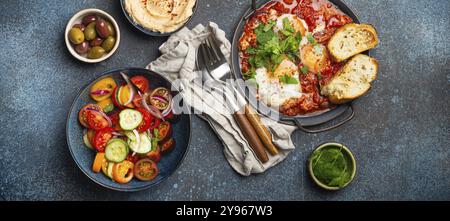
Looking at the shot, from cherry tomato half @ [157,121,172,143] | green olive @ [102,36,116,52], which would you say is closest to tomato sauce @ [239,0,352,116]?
cherry tomato half @ [157,121,172,143]

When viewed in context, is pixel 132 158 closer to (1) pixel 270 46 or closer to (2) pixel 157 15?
(2) pixel 157 15

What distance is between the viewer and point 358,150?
151 inches

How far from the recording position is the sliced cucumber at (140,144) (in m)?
3.38

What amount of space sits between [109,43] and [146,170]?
1006 mm

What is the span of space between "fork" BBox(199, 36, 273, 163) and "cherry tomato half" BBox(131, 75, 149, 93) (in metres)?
0.49

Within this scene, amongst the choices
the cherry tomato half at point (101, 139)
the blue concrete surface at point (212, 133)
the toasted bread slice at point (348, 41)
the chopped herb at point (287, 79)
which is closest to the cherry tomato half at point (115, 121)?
the cherry tomato half at point (101, 139)

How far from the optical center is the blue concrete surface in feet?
11.8

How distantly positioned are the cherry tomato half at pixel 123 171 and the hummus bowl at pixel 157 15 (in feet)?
3.32

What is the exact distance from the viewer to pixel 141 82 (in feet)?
11.5

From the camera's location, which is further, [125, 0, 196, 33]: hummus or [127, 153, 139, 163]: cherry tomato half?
[125, 0, 196, 33]: hummus

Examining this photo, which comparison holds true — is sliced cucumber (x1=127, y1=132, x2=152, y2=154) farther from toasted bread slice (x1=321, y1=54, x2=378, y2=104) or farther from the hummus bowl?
toasted bread slice (x1=321, y1=54, x2=378, y2=104)

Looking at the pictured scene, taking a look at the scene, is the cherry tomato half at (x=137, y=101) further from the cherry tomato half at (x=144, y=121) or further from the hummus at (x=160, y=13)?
the hummus at (x=160, y=13)
